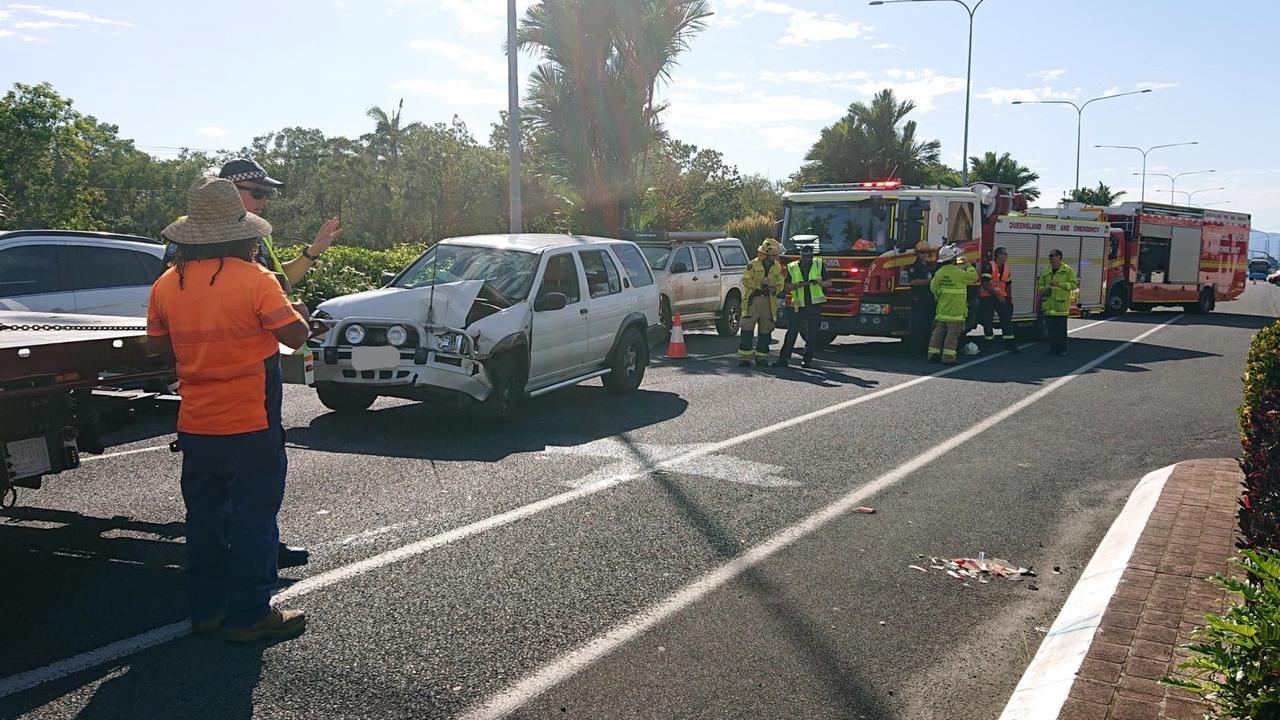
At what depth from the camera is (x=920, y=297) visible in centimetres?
1636

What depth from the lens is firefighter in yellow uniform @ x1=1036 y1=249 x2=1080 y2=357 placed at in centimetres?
1684

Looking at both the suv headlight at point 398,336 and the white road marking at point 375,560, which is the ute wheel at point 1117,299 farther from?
the suv headlight at point 398,336

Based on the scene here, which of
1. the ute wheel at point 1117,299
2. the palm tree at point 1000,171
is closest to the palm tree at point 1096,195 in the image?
the palm tree at point 1000,171

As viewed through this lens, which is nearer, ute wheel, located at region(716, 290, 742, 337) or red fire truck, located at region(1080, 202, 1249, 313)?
ute wheel, located at region(716, 290, 742, 337)

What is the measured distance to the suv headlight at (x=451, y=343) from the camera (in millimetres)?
8898

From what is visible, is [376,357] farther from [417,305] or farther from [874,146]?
[874,146]

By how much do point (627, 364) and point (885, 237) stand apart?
6.73 metres

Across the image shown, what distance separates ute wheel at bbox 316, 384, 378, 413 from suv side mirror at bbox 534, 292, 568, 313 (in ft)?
5.48

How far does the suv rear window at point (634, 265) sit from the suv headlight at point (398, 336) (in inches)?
138

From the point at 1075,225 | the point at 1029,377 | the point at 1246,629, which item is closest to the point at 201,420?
the point at 1246,629

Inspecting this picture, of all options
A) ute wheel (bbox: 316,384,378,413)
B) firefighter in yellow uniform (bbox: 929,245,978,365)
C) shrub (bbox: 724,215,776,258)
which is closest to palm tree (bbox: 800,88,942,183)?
shrub (bbox: 724,215,776,258)

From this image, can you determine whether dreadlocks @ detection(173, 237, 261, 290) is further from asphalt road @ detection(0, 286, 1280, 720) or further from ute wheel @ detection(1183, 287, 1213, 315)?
ute wheel @ detection(1183, 287, 1213, 315)

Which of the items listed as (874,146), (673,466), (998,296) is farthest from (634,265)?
(874,146)

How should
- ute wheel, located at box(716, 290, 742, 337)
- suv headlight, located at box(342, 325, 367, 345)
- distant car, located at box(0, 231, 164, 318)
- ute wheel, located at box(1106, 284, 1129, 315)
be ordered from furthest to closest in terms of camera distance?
ute wheel, located at box(1106, 284, 1129, 315) → ute wheel, located at box(716, 290, 742, 337) → distant car, located at box(0, 231, 164, 318) → suv headlight, located at box(342, 325, 367, 345)
